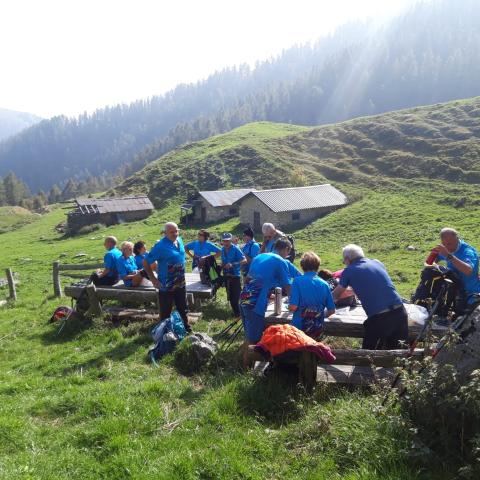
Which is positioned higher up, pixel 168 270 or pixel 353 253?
pixel 353 253

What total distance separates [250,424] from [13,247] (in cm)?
4826

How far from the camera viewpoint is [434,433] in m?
4.10

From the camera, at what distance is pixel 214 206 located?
53.0 meters

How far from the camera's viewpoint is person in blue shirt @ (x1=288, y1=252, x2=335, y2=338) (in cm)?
641

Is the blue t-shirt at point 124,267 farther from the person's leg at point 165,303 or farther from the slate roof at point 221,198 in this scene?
the slate roof at point 221,198

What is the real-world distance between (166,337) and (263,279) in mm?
2521

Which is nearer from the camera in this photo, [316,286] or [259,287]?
[316,286]

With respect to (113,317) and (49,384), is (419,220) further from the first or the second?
(49,384)

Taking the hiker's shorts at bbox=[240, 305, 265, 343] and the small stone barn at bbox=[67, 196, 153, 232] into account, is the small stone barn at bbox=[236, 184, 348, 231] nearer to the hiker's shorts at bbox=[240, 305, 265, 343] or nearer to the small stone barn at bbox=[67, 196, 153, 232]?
the small stone barn at bbox=[67, 196, 153, 232]

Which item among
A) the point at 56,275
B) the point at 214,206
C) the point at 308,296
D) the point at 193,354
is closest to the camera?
the point at 308,296

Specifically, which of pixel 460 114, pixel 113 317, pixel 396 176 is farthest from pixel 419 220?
pixel 460 114

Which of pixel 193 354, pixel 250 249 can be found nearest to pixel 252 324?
pixel 193 354

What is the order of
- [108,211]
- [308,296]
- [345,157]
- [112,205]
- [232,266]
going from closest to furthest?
[308,296] → [232,266] → [108,211] → [112,205] → [345,157]

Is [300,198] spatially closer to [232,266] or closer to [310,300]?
[232,266]
